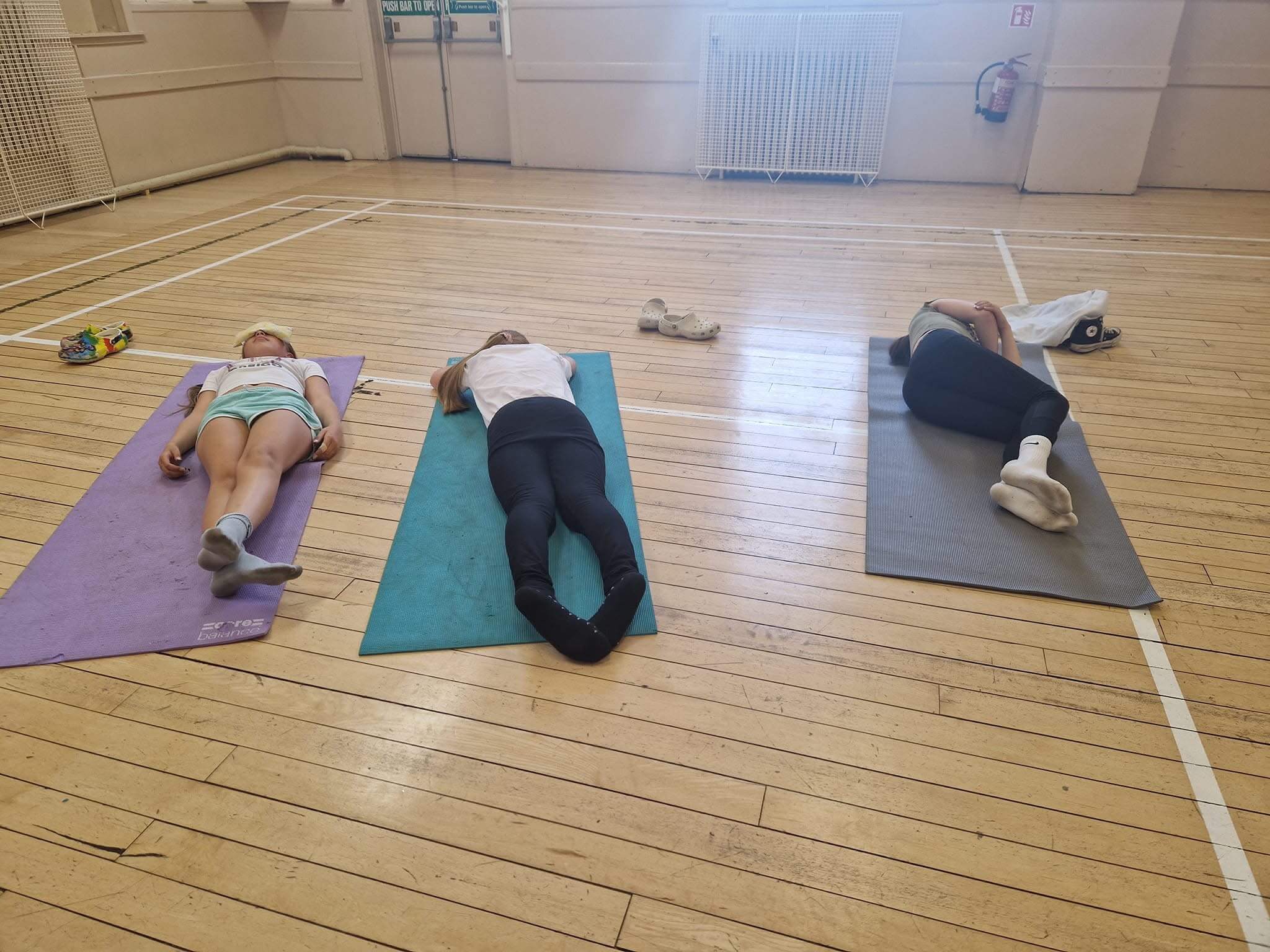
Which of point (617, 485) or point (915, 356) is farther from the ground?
point (915, 356)

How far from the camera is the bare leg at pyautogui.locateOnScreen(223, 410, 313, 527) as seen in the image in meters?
2.20

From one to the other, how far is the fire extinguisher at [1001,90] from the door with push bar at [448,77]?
14.3 ft

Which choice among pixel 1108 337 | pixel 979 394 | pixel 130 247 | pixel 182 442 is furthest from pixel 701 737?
pixel 130 247

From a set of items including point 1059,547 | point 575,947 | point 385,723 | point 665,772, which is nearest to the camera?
point 575,947

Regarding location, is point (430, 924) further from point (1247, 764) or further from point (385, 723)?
point (1247, 764)

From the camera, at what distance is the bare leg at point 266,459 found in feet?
7.22

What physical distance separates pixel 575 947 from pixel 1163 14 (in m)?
7.45

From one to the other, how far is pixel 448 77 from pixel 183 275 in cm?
434

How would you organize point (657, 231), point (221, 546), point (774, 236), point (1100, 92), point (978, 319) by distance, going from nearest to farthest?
point (221, 546), point (978, 319), point (774, 236), point (657, 231), point (1100, 92)

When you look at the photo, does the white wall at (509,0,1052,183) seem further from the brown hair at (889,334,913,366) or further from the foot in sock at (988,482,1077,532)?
the foot in sock at (988,482,1077,532)

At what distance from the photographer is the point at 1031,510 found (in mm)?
2295

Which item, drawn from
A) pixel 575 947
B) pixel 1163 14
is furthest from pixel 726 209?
pixel 575 947

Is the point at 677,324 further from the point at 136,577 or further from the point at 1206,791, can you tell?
the point at 1206,791

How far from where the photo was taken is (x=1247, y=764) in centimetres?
159
